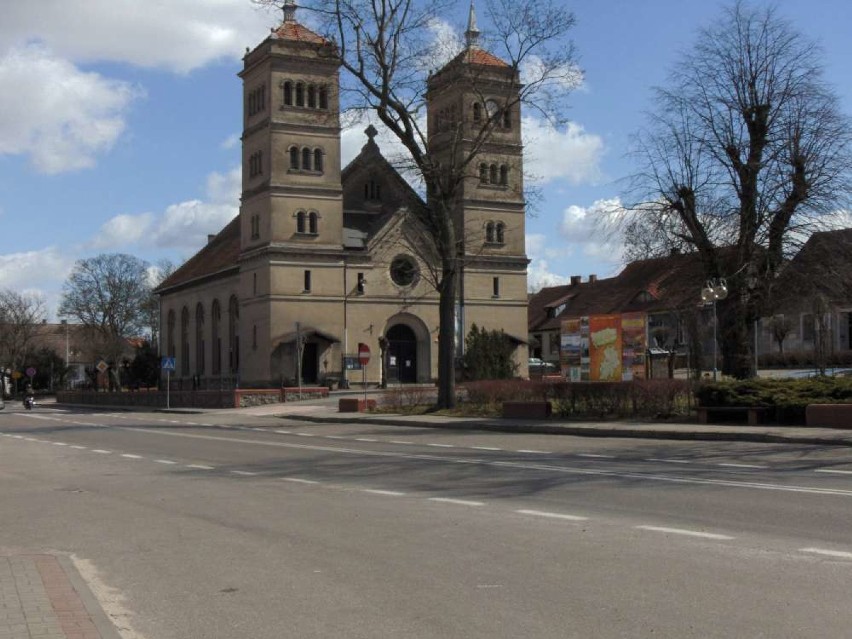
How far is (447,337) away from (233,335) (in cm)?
4139

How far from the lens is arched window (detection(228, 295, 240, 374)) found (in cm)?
7375

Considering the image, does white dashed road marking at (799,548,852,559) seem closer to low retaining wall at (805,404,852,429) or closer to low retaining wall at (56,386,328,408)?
low retaining wall at (805,404,852,429)

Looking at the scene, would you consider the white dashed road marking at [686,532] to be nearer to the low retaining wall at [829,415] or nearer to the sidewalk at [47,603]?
the sidewalk at [47,603]

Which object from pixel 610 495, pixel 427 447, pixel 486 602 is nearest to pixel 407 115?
pixel 427 447

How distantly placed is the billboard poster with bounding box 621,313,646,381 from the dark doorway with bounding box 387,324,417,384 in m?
37.8

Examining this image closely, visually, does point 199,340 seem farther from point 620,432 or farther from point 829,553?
point 829,553

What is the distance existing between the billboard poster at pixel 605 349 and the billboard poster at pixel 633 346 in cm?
17

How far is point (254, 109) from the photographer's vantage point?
66.4m

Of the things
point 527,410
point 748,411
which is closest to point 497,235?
point 527,410

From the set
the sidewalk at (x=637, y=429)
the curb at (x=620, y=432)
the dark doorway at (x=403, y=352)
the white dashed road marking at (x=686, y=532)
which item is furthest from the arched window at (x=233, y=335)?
the white dashed road marking at (x=686, y=532)

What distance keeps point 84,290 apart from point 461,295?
43029 millimetres

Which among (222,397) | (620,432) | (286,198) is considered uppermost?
(286,198)

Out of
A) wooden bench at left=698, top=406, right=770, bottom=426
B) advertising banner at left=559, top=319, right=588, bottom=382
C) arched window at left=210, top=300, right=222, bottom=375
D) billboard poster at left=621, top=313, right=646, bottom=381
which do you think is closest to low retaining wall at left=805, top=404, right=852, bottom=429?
wooden bench at left=698, top=406, right=770, bottom=426

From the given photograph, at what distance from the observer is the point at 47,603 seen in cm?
715
